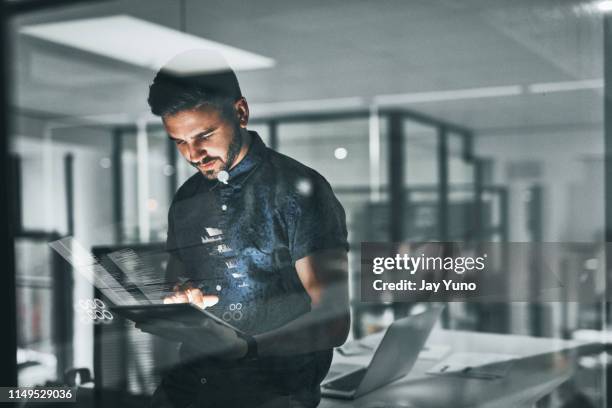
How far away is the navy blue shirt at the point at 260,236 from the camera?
2061mm

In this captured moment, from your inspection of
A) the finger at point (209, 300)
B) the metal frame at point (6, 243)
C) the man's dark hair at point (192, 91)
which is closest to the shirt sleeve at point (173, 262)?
the finger at point (209, 300)

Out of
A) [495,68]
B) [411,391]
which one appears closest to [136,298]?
[411,391]

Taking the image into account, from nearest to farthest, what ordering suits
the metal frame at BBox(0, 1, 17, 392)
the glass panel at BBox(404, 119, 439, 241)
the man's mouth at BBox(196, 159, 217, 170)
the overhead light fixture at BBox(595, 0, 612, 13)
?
the overhead light fixture at BBox(595, 0, 612, 13) → the glass panel at BBox(404, 119, 439, 241) → the man's mouth at BBox(196, 159, 217, 170) → the metal frame at BBox(0, 1, 17, 392)

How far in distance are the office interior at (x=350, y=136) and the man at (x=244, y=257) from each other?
55mm

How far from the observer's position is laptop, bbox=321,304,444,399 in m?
1.97

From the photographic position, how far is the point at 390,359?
78.9 inches

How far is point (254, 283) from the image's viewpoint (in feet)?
6.93

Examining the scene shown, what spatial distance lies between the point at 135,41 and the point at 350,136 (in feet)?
2.79

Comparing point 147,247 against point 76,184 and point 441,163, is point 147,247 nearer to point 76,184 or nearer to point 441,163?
point 76,184

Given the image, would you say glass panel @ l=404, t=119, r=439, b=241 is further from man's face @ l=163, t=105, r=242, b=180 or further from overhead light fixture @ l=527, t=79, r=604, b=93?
man's face @ l=163, t=105, r=242, b=180

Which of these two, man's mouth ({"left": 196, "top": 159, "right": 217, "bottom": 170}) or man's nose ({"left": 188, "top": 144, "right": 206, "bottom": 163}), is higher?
man's nose ({"left": 188, "top": 144, "right": 206, "bottom": 163})

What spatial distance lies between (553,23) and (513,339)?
881mm

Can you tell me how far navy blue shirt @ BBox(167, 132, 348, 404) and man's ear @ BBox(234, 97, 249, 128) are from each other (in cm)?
5

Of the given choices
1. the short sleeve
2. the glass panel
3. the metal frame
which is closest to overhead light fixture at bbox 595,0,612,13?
the glass panel
